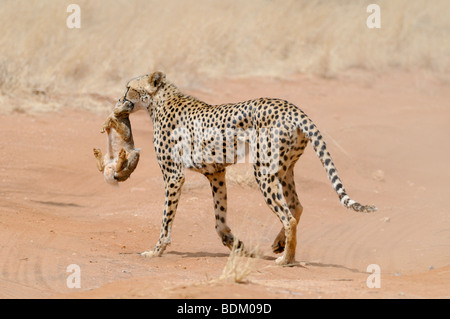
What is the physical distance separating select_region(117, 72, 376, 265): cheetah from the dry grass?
647 cm

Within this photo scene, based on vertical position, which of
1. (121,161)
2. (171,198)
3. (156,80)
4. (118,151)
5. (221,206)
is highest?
(156,80)

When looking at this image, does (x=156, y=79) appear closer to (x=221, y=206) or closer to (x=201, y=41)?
(x=221, y=206)

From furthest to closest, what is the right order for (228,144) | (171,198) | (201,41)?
(201,41) → (171,198) → (228,144)

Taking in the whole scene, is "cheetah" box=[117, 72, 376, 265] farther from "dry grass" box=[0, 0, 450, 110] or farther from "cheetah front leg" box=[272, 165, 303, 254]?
"dry grass" box=[0, 0, 450, 110]

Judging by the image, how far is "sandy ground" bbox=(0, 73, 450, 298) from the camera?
6721 millimetres

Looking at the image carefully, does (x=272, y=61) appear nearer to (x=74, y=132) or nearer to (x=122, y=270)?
(x=74, y=132)

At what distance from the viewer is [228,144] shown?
8.28 meters

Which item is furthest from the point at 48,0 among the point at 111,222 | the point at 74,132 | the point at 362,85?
the point at 111,222

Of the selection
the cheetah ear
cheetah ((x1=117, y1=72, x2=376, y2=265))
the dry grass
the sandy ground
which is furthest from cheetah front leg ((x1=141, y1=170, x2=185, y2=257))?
the dry grass

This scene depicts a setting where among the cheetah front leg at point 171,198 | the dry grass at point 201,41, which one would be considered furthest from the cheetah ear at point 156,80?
the dry grass at point 201,41

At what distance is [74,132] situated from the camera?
14.0 m

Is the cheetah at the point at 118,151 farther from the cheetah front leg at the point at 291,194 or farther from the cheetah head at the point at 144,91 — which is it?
the cheetah front leg at the point at 291,194

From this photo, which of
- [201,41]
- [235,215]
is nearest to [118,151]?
[235,215]

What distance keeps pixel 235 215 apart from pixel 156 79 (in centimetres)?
254
